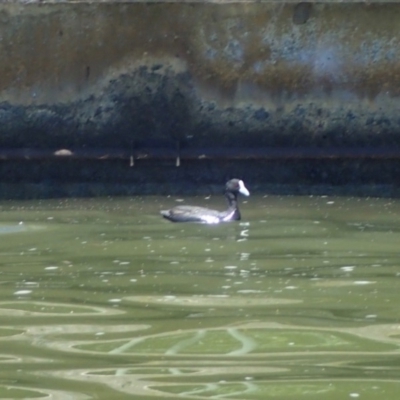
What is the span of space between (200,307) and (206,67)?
745 cm

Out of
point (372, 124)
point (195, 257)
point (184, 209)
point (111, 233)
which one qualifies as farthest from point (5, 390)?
point (372, 124)

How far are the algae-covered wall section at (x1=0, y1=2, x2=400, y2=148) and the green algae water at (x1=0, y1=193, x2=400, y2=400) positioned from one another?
272 cm

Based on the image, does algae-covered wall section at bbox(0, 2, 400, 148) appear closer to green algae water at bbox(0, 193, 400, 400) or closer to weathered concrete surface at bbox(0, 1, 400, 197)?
weathered concrete surface at bbox(0, 1, 400, 197)

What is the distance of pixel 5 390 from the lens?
17.2 ft

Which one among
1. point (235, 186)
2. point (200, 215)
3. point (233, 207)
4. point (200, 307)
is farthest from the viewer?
point (235, 186)

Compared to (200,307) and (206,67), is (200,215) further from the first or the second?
(200,307)

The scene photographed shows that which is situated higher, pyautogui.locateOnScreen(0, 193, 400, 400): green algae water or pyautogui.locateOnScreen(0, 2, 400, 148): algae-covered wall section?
pyautogui.locateOnScreen(0, 2, 400, 148): algae-covered wall section

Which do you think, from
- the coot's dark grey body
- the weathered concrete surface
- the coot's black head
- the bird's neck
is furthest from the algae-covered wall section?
the coot's dark grey body

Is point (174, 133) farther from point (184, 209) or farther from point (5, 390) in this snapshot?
point (5, 390)

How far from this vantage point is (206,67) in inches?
560

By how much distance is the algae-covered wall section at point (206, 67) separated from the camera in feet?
46.5

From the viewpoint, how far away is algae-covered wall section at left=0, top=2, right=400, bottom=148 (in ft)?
46.5

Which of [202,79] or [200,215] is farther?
[202,79]

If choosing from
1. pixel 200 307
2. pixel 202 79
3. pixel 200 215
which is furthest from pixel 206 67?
pixel 200 307
